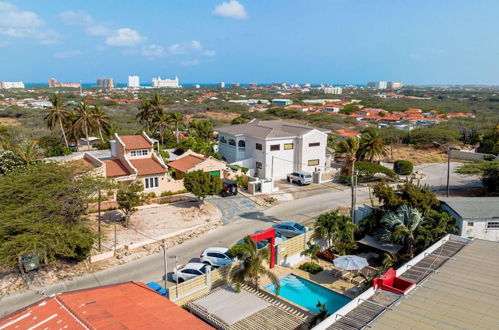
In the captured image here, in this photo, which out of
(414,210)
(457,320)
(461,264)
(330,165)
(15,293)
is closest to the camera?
(457,320)

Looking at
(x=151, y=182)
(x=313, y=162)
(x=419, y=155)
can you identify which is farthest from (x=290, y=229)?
(x=419, y=155)

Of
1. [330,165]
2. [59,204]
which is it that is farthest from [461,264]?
[330,165]

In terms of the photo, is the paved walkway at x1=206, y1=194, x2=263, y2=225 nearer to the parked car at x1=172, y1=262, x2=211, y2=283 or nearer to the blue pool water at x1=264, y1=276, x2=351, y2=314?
the parked car at x1=172, y1=262, x2=211, y2=283

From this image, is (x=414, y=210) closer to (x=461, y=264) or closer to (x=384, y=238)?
(x=384, y=238)

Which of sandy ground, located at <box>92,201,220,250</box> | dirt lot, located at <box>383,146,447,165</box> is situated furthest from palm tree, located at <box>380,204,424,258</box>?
dirt lot, located at <box>383,146,447,165</box>

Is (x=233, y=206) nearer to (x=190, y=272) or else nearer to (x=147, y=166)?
(x=147, y=166)

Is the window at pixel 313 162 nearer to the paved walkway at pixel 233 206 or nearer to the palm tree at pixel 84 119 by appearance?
the paved walkway at pixel 233 206
